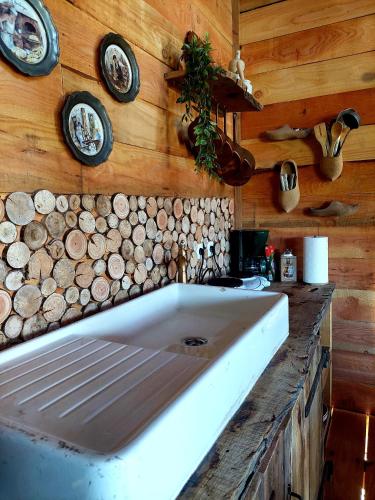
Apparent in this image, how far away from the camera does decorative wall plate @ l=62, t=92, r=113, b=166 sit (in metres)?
0.90

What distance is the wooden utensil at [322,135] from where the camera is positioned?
1.81 metres

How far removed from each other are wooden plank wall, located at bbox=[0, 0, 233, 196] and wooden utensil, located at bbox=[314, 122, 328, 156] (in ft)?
2.15

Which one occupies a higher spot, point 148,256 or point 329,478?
point 148,256

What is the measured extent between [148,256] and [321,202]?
1124mm

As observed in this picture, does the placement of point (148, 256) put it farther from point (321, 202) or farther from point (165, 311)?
point (321, 202)

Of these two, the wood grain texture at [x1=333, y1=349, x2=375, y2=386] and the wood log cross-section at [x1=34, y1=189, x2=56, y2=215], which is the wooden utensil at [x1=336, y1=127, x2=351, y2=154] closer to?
the wood grain texture at [x1=333, y1=349, x2=375, y2=386]

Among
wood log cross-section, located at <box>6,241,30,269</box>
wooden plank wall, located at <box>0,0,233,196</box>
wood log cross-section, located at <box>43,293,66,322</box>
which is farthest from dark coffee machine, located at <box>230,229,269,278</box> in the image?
wood log cross-section, located at <box>6,241,30,269</box>

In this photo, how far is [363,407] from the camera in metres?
1.89

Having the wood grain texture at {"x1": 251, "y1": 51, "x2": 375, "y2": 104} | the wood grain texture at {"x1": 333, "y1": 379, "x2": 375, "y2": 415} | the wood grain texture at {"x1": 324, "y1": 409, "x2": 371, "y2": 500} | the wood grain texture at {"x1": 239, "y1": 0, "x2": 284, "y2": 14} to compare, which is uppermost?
the wood grain texture at {"x1": 239, "y1": 0, "x2": 284, "y2": 14}

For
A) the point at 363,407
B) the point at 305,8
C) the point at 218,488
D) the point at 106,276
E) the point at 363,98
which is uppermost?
the point at 305,8

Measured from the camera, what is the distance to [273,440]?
65 centimetres

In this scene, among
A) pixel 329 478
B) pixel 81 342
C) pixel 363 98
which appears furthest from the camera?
pixel 363 98

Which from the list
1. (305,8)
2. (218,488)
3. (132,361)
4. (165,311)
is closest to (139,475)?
(218,488)

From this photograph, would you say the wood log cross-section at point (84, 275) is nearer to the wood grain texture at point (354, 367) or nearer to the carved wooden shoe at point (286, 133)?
the carved wooden shoe at point (286, 133)
